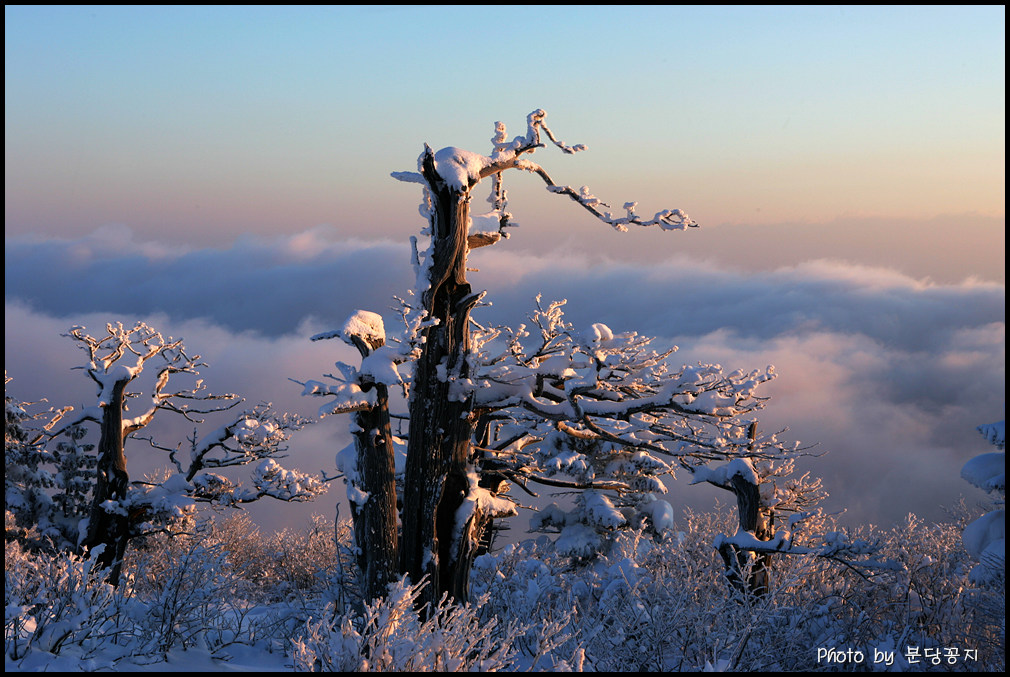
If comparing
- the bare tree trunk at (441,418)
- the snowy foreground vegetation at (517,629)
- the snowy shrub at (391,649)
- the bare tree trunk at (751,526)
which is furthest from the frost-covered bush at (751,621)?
the bare tree trunk at (441,418)

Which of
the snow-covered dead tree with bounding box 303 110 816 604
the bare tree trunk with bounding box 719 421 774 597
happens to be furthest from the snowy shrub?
the bare tree trunk with bounding box 719 421 774 597

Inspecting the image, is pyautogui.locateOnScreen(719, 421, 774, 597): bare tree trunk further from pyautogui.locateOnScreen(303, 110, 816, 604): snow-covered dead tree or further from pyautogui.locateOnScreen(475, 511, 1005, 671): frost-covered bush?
pyautogui.locateOnScreen(303, 110, 816, 604): snow-covered dead tree

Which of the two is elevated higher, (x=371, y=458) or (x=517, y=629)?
(x=371, y=458)

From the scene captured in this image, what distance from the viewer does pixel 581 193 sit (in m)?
12.0

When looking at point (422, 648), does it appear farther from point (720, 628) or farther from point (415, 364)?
point (415, 364)

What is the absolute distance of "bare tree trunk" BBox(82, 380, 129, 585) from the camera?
17375mm

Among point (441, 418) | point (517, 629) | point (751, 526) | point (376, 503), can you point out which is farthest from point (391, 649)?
point (751, 526)

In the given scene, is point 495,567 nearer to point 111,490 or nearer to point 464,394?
point 464,394

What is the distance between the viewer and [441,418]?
10.9 meters

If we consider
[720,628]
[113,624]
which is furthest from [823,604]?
[113,624]

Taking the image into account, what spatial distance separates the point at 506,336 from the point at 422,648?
7621 mm


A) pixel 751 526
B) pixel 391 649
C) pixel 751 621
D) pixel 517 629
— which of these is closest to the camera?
pixel 391 649

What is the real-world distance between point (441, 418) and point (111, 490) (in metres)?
10.5

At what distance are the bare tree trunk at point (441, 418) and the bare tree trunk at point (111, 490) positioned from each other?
9723mm
